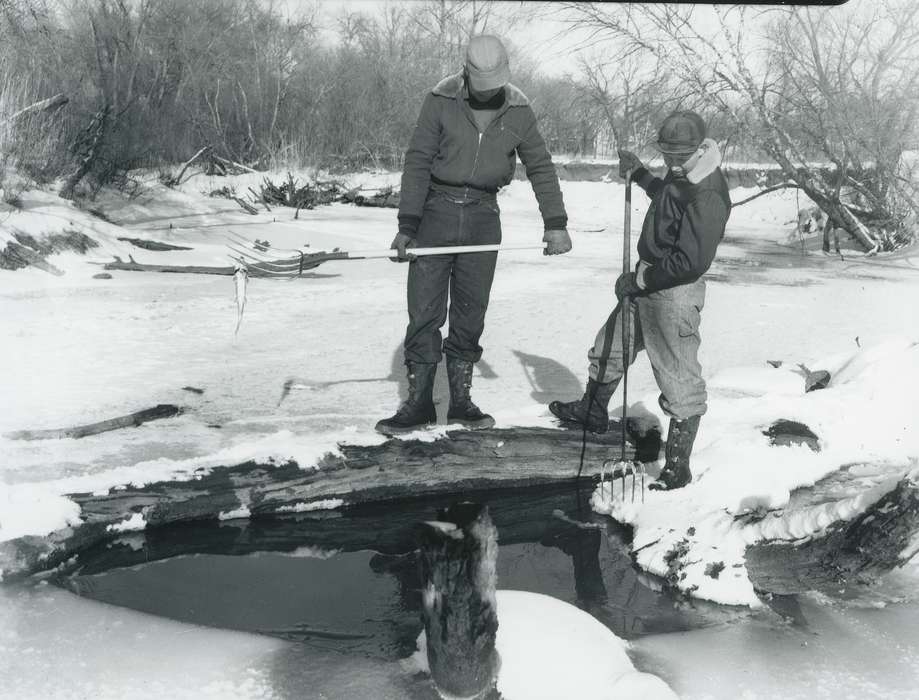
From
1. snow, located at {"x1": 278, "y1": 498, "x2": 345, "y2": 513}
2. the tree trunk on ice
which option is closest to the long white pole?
snow, located at {"x1": 278, "y1": 498, "x2": 345, "y2": 513}

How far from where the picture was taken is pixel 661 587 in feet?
Result: 9.71

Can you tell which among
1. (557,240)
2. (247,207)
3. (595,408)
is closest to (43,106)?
(247,207)

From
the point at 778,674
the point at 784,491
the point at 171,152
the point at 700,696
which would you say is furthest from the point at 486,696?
the point at 171,152

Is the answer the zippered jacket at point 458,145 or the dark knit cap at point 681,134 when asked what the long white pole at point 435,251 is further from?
the dark knit cap at point 681,134

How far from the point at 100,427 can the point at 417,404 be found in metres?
1.36

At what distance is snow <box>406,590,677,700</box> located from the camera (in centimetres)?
221

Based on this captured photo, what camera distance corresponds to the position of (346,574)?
3.01 m

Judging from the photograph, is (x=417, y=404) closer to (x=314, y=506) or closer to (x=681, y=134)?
(x=314, y=506)

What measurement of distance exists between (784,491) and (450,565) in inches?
56.9

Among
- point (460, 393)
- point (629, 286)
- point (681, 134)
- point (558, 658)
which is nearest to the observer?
point (558, 658)

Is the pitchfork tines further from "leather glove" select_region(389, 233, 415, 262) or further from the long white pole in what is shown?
"leather glove" select_region(389, 233, 415, 262)

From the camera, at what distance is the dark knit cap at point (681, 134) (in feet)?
10.4

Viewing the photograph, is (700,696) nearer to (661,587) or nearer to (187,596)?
(661,587)

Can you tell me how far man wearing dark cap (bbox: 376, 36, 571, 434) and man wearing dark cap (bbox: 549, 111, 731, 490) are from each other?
17.9 inches
